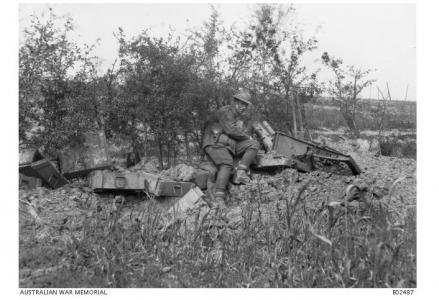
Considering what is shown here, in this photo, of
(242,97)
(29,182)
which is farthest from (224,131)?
(29,182)

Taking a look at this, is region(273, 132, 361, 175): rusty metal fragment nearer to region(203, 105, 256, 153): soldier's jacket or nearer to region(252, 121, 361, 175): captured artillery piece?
region(252, 121, 361, 175): captured artillery piece

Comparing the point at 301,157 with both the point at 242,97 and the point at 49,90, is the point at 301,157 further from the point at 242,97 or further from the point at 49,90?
the point at 49,90

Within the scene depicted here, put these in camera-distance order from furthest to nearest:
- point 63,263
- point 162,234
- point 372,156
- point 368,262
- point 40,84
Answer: point 372,156 < point 40,84 < point 162,234 < point 63,263 < point 368,262

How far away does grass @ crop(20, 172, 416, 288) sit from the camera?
4918mm

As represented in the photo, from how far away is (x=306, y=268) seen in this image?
516cm

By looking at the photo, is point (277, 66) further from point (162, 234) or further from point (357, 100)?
point (162, 234)

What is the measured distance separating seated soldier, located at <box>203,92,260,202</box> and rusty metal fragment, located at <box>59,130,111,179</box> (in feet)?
5.73

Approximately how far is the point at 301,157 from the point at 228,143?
1405 mm

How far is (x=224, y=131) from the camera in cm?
905

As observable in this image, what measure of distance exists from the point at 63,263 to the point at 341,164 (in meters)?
5.85

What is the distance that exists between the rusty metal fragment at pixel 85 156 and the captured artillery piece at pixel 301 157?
8.66ft

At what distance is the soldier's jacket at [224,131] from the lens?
354 inches
